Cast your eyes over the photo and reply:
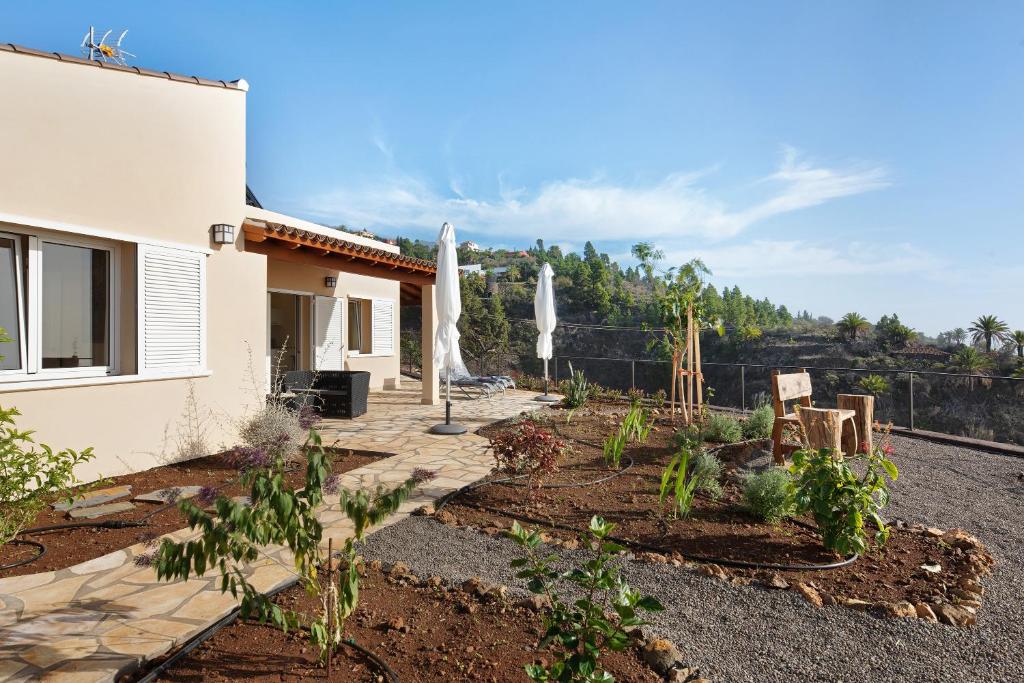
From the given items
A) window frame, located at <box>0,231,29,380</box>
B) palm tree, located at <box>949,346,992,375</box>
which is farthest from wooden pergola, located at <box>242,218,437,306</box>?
palm tree, located at <box>949,346,992,375</box>

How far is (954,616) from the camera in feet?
8.68

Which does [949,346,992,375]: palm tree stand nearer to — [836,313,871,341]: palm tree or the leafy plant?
[836,313,871,341]: palm tree

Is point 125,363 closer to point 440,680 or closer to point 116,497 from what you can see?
point 116,497

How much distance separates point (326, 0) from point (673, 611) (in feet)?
27.8

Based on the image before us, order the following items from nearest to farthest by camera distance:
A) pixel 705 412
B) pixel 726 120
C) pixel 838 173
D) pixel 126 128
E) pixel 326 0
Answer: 1. pixel 126 128
2. pixel 326 0
3. pixel 705 412
4. pixel 726 120
5. pixel 838 173

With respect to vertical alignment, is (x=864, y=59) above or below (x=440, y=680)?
above

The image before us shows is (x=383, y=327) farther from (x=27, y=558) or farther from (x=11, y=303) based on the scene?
(x=27, y=558)

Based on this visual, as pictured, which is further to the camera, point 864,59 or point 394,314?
point 394,314

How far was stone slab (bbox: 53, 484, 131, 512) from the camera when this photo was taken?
408 centimetres

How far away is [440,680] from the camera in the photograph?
2051mm

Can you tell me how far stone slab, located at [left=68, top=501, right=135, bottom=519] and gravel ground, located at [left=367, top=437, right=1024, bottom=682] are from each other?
2021 mm

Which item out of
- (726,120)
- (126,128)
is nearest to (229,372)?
(126,128)

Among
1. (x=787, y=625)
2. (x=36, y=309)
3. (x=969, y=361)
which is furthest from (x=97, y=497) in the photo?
(x=969, y=361)

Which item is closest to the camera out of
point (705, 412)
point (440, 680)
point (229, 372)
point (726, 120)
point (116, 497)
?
point (440, 680)
